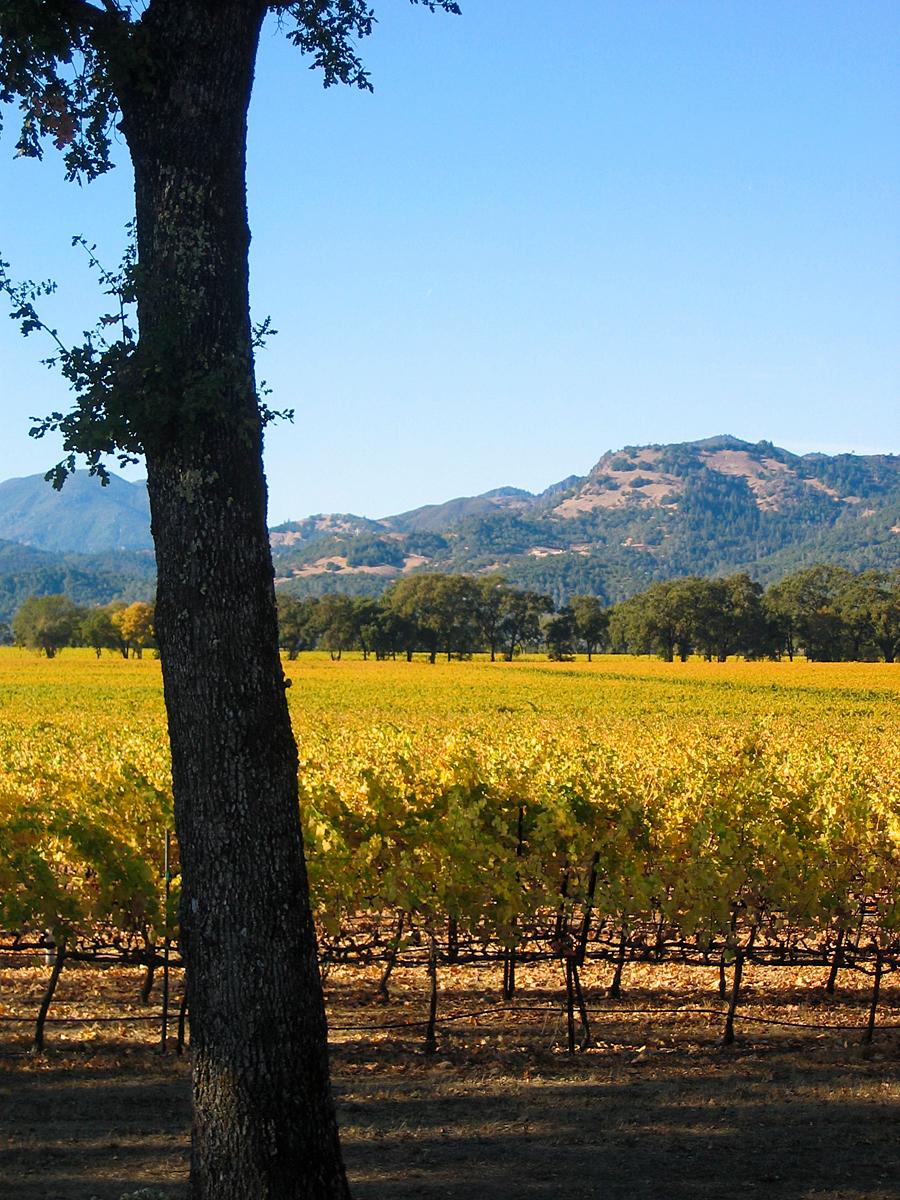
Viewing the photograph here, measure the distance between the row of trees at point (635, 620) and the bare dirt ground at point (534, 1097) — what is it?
269 ft

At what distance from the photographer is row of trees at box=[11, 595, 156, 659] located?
329 ft

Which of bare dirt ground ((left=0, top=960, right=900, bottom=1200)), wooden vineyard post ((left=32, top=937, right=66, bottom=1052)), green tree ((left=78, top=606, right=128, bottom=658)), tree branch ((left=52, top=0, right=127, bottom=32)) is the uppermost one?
tree branch ((left=52, top=0, right=127, bottom=32))

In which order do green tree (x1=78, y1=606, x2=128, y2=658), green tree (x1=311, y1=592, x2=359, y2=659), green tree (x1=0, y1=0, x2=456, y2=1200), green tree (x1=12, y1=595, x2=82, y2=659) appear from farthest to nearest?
green tree (x1=311, y1=592, x2=359, y2=659)
green tree (x1=78, y1=606, x2=128, y2=658)
green tree (x1=12, y1=595, x2=82, y2=659)
green tree (x1=0, y1=0, x2=456, y2=1200)

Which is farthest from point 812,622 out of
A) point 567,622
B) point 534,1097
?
point 534,1097

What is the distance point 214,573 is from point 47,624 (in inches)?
4171

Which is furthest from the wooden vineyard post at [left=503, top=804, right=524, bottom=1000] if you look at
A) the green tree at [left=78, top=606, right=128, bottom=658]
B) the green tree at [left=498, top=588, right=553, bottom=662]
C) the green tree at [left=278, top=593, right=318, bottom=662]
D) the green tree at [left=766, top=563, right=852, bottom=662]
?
the green tree at [left=498, top=588, right=553, bottom=662]

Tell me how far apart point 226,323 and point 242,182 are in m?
0.67

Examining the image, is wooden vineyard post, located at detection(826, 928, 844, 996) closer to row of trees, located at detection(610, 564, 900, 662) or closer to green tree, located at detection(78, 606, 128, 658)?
row of trees, located at detection(610, 564, 900, 662)

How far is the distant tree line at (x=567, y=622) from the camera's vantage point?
320ft

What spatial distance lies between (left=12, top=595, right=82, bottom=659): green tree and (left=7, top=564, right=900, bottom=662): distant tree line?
0.52 feet

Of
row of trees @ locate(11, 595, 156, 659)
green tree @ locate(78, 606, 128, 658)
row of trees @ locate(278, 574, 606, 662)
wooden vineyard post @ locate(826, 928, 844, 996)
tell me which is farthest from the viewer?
green tree @ locate(78, 606, 128, 658)

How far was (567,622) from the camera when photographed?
107 meters

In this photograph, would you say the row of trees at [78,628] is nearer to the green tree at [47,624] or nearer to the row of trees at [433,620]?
the green tree at [47,624]

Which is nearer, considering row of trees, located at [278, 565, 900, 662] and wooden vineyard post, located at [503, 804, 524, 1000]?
wooden vineyard post, located at [503, 804, 524, 1000]
